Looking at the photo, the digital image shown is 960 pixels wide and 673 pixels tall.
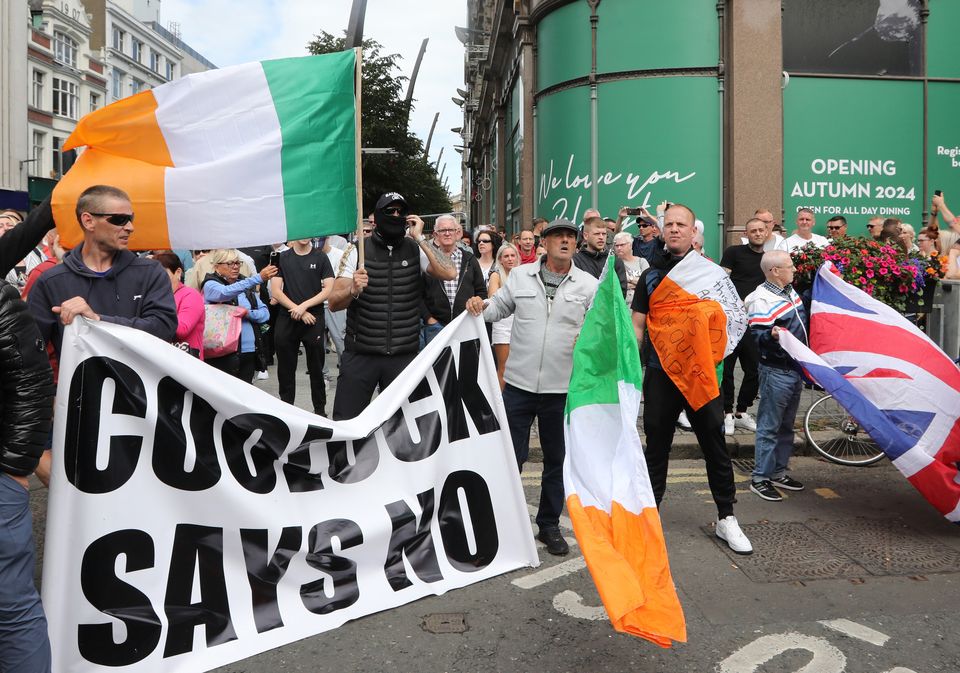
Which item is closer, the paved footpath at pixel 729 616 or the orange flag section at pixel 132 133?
the paved footpath at pixel 729 616

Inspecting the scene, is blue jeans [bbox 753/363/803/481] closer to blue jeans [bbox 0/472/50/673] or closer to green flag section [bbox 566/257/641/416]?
green flag section [bbox 566/257/641/416]

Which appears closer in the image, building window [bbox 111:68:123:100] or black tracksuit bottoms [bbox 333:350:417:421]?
black tracksuit bottoms [bbox 333:350:417:421]

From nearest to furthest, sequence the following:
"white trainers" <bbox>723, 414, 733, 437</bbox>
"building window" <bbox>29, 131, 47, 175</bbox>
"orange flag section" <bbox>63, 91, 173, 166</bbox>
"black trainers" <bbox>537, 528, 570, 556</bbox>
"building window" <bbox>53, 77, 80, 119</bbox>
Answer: "orange flag section" <bbox>63, 91, 173, 166</bbox> < "black trainers" <bbox>537, 528, 570, 556</bbox> < "white trainers" <bbox>723, 414, 733, 437</bbox> < "building window" <bbox>29, 131, 47, 175</bbox> < "building window" <bbox>53, 77, 80, 119</bbox>

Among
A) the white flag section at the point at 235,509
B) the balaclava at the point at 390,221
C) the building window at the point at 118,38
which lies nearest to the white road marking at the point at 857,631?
the white flag section at the point at 235,509

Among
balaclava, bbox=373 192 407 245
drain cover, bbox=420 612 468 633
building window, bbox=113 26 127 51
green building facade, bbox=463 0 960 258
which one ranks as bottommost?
drain cover, bbox=420 612 468 633

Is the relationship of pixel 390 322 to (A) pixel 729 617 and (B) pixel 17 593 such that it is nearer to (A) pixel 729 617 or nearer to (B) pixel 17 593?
(A) pixel 729 617

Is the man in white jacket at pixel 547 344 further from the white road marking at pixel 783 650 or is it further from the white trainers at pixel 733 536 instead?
the white road marking at pixel 783 650

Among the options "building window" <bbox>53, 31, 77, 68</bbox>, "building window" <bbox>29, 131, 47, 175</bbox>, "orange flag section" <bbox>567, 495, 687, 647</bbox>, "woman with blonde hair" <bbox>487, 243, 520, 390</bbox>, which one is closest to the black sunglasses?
"orange flag section" <bbox>567, 495, 687, 647</bbox>

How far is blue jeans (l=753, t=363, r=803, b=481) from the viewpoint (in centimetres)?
609

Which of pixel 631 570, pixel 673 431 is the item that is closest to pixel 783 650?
pixel 631 570

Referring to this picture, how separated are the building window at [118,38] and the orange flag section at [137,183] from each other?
204ft

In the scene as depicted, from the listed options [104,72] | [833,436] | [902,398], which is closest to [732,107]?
[833,436]

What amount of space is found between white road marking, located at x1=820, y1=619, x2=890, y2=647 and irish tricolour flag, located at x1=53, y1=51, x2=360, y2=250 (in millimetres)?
3422

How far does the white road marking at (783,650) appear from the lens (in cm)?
348
